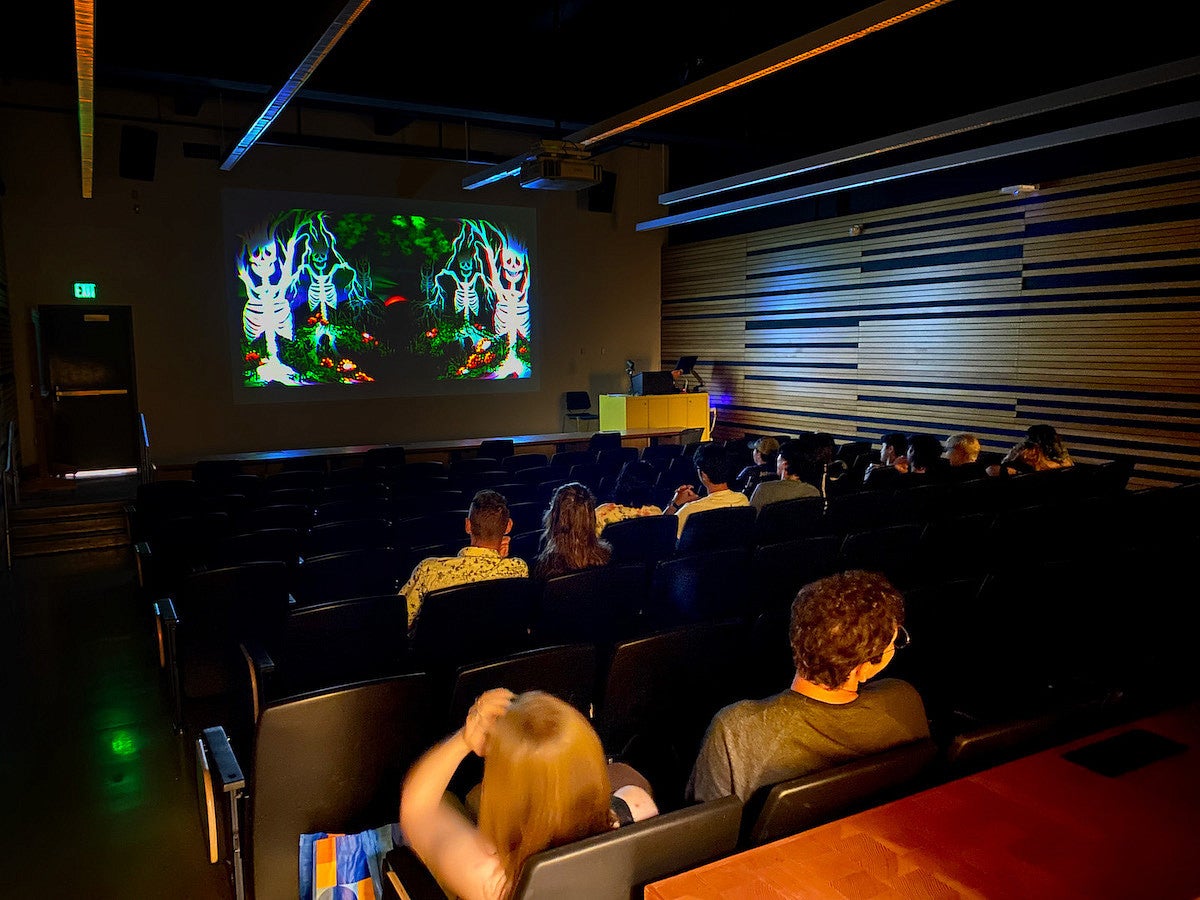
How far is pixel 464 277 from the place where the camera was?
1235 cm

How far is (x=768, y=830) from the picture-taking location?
158 centimetres

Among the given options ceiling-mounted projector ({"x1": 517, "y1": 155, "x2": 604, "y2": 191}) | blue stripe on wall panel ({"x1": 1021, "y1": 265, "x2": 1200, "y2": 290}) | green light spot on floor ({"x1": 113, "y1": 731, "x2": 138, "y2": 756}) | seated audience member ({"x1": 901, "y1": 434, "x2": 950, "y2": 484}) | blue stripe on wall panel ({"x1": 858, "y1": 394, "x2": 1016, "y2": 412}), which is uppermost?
ceiling-mounted projector ({"x1": 517, "y1": 155, "x2": 604, "y2": 191})

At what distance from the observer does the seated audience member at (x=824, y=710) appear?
181 centimetres

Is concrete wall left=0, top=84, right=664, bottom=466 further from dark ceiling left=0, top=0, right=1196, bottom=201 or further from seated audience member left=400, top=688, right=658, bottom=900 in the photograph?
seated audience member left=400, top=688, right=658, bottom=900

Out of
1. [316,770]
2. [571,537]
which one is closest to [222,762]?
[316,770]

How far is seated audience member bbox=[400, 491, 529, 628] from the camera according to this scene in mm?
3355

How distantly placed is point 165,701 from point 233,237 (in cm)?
839

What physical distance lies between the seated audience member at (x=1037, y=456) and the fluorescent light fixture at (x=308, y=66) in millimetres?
5521

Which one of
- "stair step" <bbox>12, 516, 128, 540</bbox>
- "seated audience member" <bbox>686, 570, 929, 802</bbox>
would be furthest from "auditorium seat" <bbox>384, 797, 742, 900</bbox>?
"stair step" <bbox>12, 516, 128, 540</bbox>

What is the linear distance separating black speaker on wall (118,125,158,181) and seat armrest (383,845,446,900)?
10717 mm

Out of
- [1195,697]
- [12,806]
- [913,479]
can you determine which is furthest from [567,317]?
[1195,697]

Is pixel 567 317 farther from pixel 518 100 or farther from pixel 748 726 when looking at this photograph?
pixel 748 726

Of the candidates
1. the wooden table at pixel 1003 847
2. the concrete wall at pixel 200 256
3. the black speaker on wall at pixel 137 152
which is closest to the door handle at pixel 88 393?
the concrete wall at pixel 200 256

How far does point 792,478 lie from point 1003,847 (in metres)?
4.08
